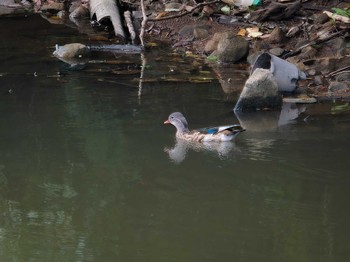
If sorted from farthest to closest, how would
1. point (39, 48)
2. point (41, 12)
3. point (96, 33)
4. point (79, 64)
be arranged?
point (41, 12)
point (96, 33)
point (39, 48)
point (79, 64)

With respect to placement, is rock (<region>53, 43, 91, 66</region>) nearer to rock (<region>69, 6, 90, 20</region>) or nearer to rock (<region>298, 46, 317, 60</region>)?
rock (<region>69, 6, 90, 20</region>)

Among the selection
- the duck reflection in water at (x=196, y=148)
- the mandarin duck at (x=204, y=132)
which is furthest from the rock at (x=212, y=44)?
the duck reflection in water at (x=196, y=148)

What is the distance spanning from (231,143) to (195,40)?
726cm

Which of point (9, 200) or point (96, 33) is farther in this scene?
point (96, 33)

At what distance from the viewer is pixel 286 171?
27.2ft

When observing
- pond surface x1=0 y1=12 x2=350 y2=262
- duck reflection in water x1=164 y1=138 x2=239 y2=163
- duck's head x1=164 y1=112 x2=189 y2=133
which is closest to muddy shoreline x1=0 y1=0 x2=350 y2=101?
pond surface x1=0 y1=12 x2=350 y2=262

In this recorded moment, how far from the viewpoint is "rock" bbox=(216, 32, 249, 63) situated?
572 inches

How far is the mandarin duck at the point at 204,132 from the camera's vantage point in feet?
30.3

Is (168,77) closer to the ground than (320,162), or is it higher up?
higher up

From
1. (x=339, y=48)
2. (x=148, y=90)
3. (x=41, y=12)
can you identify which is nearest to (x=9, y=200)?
(x=148, y=90)

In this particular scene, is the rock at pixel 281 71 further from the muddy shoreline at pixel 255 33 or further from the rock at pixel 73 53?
the rock at pixel 73 53

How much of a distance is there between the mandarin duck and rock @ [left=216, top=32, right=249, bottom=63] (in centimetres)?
502

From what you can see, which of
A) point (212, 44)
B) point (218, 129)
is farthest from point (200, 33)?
point (218, 129)

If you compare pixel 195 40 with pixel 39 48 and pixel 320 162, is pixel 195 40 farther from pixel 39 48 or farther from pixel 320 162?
pixel 320 162
